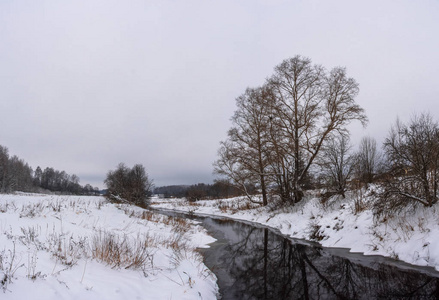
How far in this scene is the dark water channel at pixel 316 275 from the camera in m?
5.43

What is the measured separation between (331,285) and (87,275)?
5.63m

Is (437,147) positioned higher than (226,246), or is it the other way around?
(437,147)

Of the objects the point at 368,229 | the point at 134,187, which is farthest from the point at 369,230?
the point at 134,187

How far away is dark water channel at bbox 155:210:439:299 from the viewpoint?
5.43m

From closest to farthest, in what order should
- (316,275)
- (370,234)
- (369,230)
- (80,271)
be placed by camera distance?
(80,271) < (316,275) < (370,234) < (369,230)

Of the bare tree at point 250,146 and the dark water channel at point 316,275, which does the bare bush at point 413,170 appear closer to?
the dark water channel at point 316,275

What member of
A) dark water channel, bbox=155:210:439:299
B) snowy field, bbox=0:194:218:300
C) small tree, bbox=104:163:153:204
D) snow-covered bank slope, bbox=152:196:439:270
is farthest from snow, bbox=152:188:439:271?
small tree, bbox=104:163:153:204

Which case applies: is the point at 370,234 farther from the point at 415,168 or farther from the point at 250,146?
the point at 250,146

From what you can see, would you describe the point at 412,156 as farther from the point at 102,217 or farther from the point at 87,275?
the point at 102,217

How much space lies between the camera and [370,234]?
9.09m

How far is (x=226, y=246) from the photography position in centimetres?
1151

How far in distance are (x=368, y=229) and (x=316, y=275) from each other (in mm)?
3977

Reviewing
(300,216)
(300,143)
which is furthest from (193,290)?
(300,143)

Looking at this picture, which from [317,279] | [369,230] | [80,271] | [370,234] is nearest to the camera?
[80,271]
